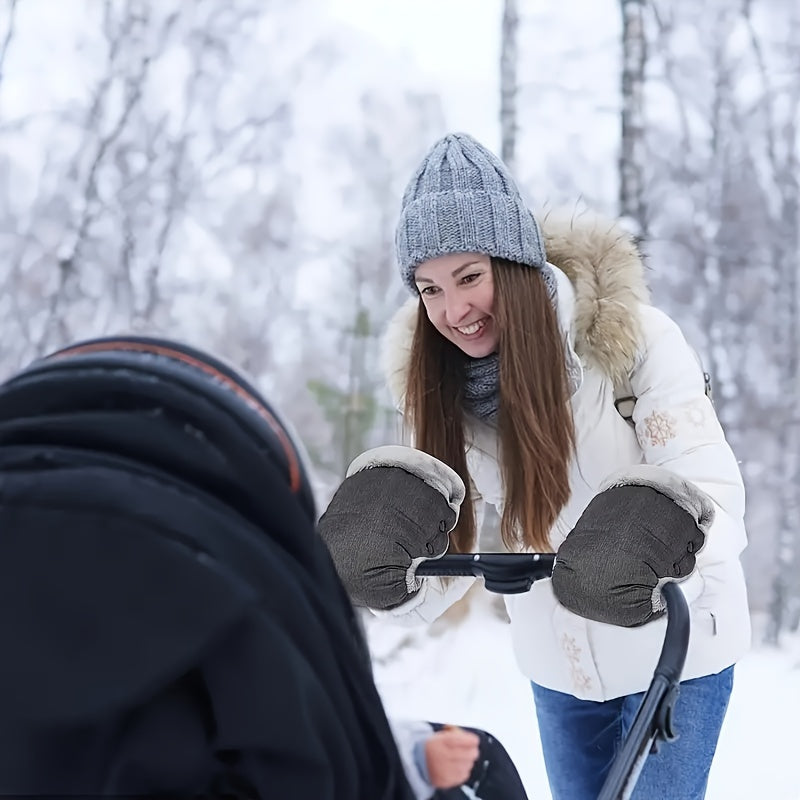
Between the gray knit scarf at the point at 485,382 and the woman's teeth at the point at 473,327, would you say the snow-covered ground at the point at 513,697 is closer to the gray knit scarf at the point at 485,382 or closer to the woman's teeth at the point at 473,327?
the gray knit scarf at the point at 485,382

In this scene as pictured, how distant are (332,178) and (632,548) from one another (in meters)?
7.03

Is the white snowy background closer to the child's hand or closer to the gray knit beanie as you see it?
the gray knit beanie

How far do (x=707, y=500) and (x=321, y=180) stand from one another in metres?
6.96

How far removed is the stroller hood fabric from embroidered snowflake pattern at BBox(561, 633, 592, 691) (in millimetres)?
1029

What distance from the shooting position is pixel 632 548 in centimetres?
101

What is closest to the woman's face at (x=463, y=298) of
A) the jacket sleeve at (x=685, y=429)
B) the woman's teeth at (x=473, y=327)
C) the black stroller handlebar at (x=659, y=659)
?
the woman's teeth at (x=473, y=327)

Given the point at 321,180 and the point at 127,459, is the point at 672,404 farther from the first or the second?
the point at 321,180

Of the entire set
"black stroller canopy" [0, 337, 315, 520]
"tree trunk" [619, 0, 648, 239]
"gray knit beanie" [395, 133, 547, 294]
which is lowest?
"black stroller canopy" [0, 337, 315, 520]

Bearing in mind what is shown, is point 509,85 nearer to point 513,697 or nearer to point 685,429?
point 513,697

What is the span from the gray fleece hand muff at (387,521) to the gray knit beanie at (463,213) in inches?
15.5

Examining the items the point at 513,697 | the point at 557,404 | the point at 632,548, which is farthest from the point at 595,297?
the point at 513,697

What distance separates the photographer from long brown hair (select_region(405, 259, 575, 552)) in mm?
1432

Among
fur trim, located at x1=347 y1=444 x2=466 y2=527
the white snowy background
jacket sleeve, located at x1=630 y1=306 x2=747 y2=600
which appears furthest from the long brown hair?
the white snowy background

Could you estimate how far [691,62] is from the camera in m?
7.24
